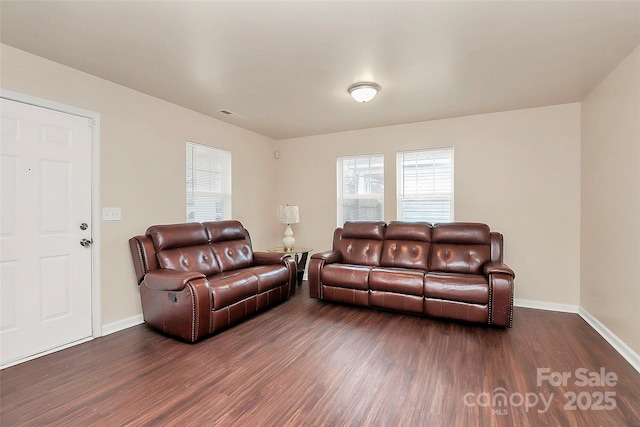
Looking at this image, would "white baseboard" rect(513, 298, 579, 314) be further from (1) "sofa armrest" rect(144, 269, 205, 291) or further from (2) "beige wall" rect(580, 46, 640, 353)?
(1) "sofa armrest" rect(144, 269, 205, 291)

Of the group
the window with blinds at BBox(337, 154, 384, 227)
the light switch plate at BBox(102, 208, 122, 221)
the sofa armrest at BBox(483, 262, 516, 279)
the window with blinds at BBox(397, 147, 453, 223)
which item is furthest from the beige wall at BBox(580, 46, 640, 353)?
the light switch plate at BBox(102, 208, 122, 221)

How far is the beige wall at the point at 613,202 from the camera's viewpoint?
237 centimetres

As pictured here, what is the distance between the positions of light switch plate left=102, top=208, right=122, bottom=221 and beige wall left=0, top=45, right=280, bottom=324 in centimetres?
4

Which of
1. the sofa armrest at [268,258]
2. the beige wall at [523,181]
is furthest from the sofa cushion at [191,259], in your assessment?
the beige wall at [523,181]

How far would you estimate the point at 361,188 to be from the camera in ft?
15.9

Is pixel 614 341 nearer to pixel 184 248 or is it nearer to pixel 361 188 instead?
pixel 361 188

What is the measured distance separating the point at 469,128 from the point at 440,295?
2.29m

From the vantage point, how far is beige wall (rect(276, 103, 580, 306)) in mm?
3561

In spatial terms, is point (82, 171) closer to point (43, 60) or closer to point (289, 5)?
point (43, 60)

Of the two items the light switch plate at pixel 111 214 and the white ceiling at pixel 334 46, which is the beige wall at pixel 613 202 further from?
the light switch plate at pixel 111 214

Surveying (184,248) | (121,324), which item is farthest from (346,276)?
(121,324)

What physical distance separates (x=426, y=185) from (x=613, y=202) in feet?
6.60

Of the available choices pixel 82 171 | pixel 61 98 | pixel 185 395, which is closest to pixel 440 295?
pixel 185 395

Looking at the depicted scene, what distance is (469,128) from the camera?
4.04 meters
